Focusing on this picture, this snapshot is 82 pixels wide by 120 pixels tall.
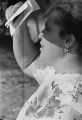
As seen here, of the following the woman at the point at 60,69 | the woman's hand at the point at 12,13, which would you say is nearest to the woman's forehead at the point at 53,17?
the woman at the point at 60,69

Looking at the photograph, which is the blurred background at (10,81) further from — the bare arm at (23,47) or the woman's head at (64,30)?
the woman's head at (64,30)

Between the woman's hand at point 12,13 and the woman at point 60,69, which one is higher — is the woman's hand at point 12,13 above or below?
above

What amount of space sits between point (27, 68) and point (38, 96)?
0.15 m

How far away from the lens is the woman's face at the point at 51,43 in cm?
104

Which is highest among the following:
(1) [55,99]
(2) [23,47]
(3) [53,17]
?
(3) [53,17]

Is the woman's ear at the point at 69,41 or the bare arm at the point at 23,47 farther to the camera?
the bare arm at the point at 23,47

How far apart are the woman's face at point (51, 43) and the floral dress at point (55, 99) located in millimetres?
57

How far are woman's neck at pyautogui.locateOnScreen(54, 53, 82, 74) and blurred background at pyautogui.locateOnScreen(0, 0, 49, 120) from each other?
6.9 inches

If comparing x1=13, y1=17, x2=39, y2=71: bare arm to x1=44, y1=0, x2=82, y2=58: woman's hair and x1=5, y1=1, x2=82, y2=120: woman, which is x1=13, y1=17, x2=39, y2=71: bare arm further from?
x1=44, y1=0, x2=82, y2=58: woman's hair

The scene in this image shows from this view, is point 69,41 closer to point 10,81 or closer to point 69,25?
point 69,25

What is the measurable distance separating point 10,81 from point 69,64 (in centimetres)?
30

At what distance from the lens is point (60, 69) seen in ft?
3.60

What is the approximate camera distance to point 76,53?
1.03 metres

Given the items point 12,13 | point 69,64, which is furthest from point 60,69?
point 12,13
